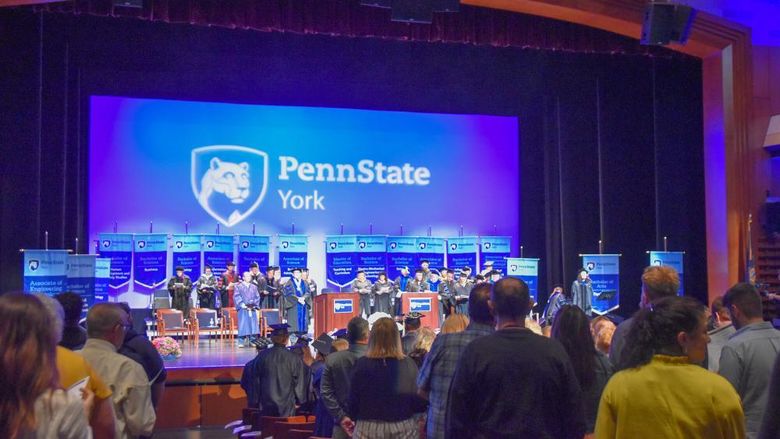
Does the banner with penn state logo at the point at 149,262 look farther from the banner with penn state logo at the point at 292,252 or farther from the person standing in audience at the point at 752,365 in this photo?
the person standing in audience at the point at 752,365

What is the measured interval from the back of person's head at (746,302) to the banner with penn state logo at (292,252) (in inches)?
489

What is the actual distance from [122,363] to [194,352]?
29.9ft

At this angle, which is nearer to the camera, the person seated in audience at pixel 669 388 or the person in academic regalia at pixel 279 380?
the person seated in audience at pixel 669 388

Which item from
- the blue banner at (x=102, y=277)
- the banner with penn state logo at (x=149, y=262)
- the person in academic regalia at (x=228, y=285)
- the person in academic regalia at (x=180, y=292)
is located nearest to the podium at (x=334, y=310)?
the person in academic regalia at (x=228, y=285)

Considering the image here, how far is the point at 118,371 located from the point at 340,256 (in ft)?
41.2

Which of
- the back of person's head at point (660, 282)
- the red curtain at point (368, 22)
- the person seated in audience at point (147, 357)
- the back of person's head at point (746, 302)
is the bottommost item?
the person seated in audience at point (147, 357)

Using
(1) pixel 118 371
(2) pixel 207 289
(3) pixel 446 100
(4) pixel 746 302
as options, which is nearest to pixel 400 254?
(3) pixel 446 100

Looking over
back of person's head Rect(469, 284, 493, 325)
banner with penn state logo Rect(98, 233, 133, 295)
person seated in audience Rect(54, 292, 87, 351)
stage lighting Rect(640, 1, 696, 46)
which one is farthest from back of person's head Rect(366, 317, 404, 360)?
banner with penn state logo Rect(98, 233, 133, 295)

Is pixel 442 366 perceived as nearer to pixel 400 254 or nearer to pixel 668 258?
pixel 400 254

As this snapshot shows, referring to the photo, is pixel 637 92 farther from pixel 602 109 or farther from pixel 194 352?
pixel 194 352

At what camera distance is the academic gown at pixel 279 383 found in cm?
639

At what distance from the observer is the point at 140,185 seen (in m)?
14.8

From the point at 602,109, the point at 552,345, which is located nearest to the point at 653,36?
the point at 602,109

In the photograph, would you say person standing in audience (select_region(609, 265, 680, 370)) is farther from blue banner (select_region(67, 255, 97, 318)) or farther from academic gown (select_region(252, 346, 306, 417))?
blue banner (select_region(67, 255, 97, 318))
